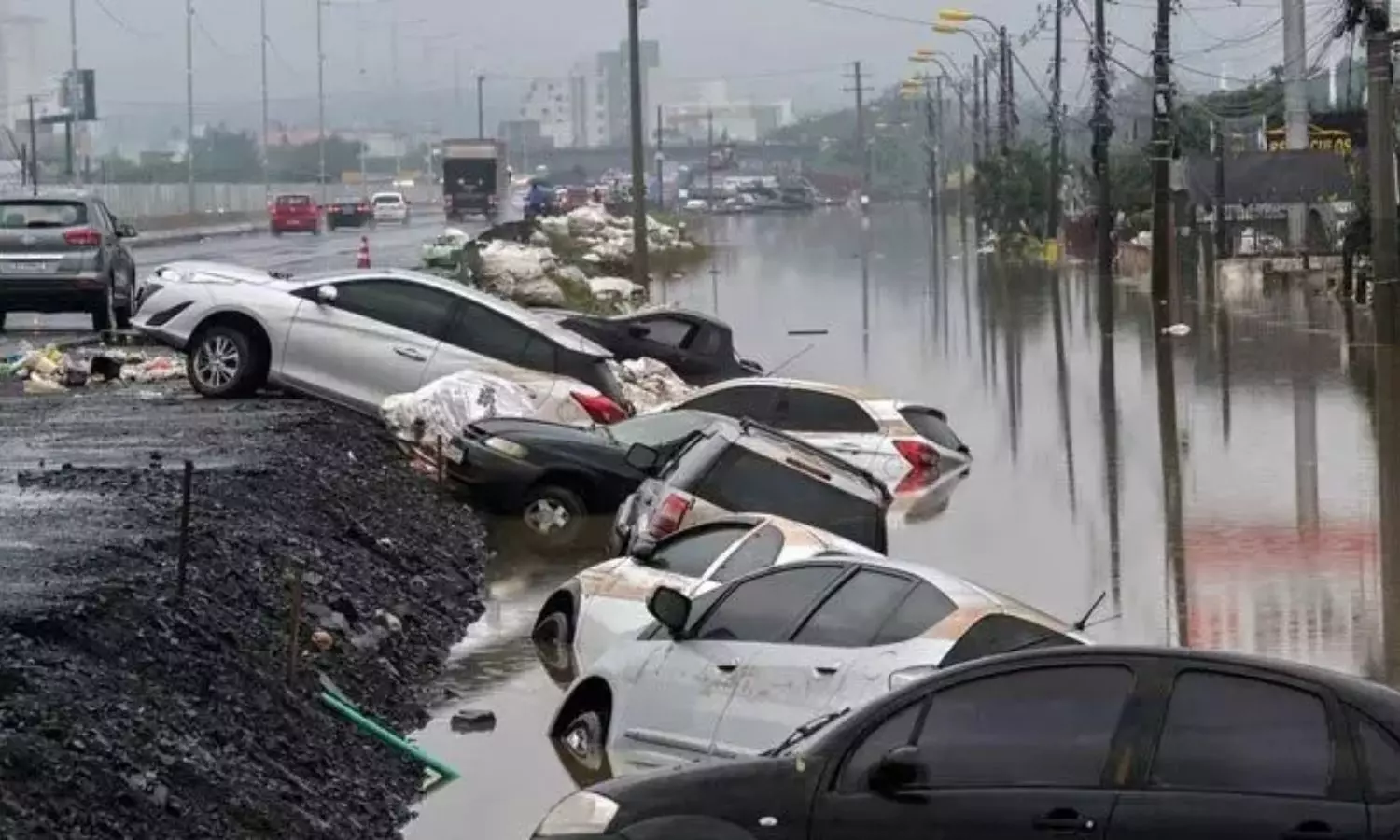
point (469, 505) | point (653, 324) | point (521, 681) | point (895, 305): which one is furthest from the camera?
point (895, 305)

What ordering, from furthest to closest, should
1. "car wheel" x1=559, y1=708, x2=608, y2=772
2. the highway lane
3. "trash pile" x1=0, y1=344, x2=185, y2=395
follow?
1. the highway lane
2. "trash pile" x1=0, y1=344, x2=185, y2=395
3. "car wheel" x1=559, y1=708, x2=608, y2=772

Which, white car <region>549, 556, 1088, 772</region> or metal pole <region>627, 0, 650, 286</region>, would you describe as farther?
metal pole <region>627, 0, 650, 286</region>

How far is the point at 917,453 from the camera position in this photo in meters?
26.9

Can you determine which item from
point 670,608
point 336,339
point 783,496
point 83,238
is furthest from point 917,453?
point 670,608

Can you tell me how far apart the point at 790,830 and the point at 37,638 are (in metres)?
4.83

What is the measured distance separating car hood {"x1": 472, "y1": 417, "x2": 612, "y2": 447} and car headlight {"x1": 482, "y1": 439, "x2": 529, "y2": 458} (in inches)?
1.8

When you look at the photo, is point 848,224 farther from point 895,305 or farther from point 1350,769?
point 1350,769

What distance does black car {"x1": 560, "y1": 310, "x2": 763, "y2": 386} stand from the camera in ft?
103

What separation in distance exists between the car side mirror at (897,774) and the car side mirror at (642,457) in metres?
13.5

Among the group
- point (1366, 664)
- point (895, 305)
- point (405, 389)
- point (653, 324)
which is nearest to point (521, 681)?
point (1366, 664)

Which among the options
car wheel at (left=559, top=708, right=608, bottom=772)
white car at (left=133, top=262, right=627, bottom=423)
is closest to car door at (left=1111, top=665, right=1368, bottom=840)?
car wheel at (left=559, top=708, right=608, bottom=772)

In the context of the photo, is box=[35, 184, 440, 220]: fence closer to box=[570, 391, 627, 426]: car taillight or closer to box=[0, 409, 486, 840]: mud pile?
box=[570, 391, 627, 426]: car taillight

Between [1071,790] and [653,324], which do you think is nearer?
[1071,790]

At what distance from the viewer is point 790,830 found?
7.98 meters
